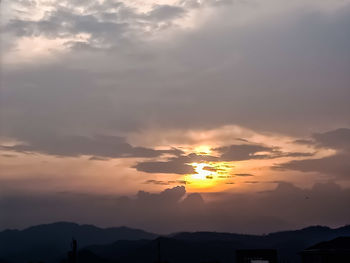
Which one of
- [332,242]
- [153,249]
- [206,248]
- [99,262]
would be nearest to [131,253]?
[153,249]

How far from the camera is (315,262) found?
68188 millimetres

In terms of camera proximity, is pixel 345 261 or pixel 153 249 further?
pixel 153 249

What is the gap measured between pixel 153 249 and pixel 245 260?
392 ft

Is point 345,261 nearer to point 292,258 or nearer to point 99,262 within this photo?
point 99,262

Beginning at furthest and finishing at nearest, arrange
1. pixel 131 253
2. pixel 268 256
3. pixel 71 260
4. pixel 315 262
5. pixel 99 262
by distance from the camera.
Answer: pixel 131 253 < pixel 99 262 < pixel 315 262 < pixel 268 256 < pixel 71 260

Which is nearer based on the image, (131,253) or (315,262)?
(315,262)

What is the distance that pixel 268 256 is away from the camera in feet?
206

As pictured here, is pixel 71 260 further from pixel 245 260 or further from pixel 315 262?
pixel 315 262

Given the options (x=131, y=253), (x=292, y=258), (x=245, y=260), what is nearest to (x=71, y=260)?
(x=245, y=260)

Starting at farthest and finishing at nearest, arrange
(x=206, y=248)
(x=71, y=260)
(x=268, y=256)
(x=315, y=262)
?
(x=206, y=248), (x=315, y=262), (x=268, y=256), (x=71, y=260)

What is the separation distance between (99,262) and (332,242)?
253 ft

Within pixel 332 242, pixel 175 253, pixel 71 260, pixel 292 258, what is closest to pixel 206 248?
pixel 175 253

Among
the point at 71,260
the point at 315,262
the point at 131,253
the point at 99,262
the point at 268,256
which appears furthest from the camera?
the point at 131,253

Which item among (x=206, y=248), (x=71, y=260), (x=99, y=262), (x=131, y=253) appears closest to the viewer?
(x=71, y=260)
